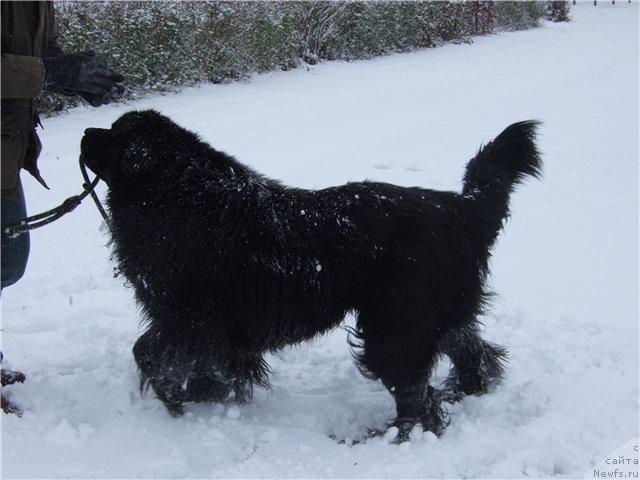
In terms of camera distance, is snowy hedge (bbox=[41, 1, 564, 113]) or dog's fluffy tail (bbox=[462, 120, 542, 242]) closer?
dog's fluffy tail (bbox=[462, 120, 542, 242])

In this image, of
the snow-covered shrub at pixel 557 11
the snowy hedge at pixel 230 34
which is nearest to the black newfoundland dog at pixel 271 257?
the snowy hedge at pixel 230 34

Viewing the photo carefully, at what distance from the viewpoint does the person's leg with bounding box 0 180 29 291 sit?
2504 mm

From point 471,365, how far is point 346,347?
784 millimetres

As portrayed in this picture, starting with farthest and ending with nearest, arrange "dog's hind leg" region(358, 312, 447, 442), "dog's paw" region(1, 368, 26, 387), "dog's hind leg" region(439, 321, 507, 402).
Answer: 1. "dog's hind leg" region(439, 321, 507, 402)
2. "dog's paw" region(1, 368, 26, 387)
3. "dog's hind leg" region(358, 312, 447, 442)

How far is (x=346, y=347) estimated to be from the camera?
3.54m

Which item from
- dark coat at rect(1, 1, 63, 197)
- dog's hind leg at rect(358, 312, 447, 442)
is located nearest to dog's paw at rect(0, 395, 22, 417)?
dark coat at rect(1, 1, 63, 197)

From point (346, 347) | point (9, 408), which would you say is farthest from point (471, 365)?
point (9, 408)

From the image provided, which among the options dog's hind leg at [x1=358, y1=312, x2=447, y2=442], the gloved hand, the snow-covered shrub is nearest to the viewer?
the gloved hand

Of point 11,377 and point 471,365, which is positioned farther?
point 471,365

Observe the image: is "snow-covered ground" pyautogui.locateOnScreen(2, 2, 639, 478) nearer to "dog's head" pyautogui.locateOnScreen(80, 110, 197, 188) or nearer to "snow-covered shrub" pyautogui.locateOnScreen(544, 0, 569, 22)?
"dog's head" pyautogui.locateOnScreen(80, 110, 197, 188)

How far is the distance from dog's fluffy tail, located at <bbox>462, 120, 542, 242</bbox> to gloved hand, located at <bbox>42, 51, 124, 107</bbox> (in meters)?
1.70

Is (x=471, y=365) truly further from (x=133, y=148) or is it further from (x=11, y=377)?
(x=11, y=377)

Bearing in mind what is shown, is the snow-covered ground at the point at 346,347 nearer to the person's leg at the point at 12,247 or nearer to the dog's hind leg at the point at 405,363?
the dog's hind leg at the point at 405,363

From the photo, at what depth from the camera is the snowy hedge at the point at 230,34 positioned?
830cm
